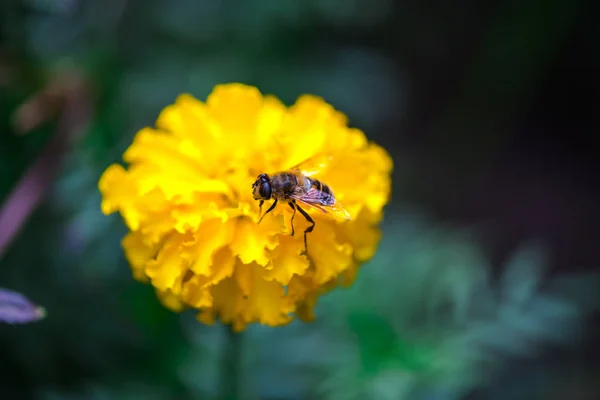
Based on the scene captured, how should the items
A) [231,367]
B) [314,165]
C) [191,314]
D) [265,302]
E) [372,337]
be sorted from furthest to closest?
[191,314]
[372,337]
[231,367]
[314,165]
[265,302]

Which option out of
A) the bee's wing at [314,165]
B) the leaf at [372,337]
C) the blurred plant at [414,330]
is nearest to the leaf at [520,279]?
the blurred plant at [414,330]

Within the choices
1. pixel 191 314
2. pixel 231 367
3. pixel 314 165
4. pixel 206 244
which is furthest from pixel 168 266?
pixel 191 314

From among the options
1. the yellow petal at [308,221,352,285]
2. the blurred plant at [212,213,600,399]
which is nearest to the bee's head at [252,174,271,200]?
the yellow petal at [308,221,352,285]

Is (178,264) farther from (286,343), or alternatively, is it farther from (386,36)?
(386,36)

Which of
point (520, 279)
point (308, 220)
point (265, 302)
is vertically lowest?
point (265, 302)

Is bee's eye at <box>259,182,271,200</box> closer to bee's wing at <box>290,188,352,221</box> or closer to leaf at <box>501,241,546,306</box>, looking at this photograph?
bee's wing at <box>290,188,352,221</box>

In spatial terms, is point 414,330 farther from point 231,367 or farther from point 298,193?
point 298,193

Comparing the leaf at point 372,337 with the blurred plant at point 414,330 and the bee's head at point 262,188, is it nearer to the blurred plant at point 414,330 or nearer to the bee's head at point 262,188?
the blurred plant at point 414,330
